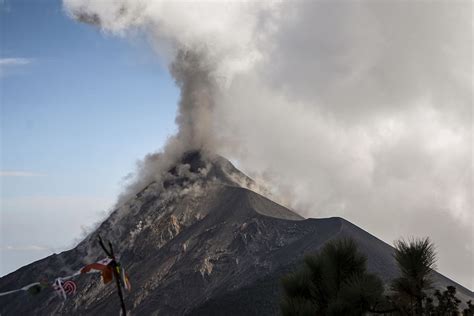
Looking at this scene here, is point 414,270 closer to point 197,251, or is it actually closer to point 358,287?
point 358,287

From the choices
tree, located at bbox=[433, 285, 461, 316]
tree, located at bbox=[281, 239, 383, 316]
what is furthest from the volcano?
tree, located at bbox=[433, 285, 461, 316]

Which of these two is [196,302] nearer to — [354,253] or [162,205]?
[162,205]

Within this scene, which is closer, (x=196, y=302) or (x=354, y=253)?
(x=354, y=253)

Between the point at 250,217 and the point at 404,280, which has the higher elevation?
the point at 250,217

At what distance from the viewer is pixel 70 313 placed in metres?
128

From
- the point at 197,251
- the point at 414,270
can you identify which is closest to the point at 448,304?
the point at 414,270

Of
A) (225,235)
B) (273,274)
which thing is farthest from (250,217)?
(273,274)

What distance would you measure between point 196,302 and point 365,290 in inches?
3855

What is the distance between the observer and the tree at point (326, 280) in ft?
65.2

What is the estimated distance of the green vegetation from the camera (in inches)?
701

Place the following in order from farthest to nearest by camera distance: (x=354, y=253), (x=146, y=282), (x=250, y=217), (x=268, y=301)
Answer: (x=250, y=217), (x=146, y=282), (x=268, y=301), (x=354, y=253)

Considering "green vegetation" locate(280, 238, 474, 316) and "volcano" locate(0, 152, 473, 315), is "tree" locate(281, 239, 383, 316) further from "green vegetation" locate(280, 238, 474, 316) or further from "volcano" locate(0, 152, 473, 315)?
"volcano" locate(0, 152, 473, 315)

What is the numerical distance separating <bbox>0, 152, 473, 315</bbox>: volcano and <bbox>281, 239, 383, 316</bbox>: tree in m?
65.7

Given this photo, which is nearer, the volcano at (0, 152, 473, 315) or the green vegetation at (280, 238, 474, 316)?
the green vegetation at (280, 238, 474, 316)
